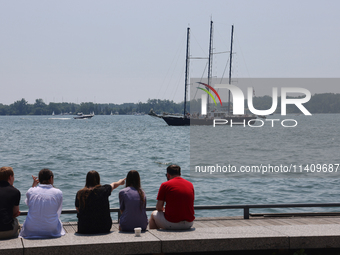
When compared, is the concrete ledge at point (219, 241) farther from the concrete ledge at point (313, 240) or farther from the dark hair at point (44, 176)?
the dark hair at point (44, 176)

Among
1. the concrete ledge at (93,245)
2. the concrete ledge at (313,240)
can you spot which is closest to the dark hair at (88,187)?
the concrete ledge at (93,245)

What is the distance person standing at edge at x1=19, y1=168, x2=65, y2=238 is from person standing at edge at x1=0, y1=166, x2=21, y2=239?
6.1 inches

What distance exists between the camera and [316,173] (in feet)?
92.2

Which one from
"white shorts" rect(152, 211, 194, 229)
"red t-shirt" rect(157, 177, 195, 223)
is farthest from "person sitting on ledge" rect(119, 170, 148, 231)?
"red t-shirt" rect(157, 177, 195, 223)

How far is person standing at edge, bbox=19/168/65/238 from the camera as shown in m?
6.30

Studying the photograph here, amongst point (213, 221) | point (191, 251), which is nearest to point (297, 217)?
point (213, 221)

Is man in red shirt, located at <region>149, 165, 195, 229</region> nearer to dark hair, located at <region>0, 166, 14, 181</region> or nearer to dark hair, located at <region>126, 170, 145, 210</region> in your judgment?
dark hair, located at <region>126, 170, 145, 210</region>

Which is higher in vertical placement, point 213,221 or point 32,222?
point 32,222

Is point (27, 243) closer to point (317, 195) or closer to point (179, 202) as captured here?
point (179, 202)

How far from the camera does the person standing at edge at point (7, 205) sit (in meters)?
6.21

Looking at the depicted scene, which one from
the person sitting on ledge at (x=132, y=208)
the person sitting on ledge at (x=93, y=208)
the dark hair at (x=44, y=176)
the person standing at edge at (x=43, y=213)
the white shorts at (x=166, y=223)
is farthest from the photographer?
the white shorts at (x=166, y=223)

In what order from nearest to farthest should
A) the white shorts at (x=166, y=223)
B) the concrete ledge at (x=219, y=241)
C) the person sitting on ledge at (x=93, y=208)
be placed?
1. the concrete ledge at (x=219, y=241)
2. the person sitting on ledge at (x=93, y=208)
3. the white shorts at (x=166, y=223)

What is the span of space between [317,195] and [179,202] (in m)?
14.6

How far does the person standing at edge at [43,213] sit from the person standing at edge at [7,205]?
16 centimetres
